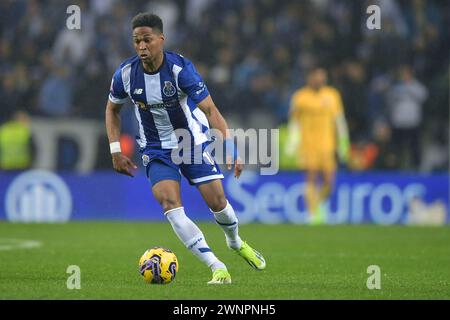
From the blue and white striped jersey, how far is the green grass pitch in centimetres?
131

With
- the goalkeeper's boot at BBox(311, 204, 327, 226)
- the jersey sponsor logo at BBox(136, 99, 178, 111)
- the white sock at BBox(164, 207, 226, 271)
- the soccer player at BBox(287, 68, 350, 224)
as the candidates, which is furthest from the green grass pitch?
the jersey sponsor logo at BBox(136, 99, 178, 111)

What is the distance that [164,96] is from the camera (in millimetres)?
9125

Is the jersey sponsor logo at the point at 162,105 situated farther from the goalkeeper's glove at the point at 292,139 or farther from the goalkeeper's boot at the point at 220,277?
the goalkeeper's glove at the point at 292,139

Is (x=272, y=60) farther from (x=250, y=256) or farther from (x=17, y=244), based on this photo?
(x=250, y=256)

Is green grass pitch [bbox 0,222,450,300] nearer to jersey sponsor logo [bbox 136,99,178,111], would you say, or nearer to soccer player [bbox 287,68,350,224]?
soccer player [bbox 287,68,350,224]

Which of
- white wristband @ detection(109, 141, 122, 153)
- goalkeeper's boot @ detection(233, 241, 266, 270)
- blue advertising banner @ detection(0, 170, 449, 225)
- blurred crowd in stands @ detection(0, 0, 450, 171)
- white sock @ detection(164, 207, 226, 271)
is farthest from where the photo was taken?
blurred crowd in stands @ detection(0, 0, 450, 171)

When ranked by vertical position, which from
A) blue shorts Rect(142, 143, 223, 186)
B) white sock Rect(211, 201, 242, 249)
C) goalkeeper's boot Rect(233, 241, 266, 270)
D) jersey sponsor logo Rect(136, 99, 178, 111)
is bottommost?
goalkeeper's boot Rect(233, 241, 266, 270)

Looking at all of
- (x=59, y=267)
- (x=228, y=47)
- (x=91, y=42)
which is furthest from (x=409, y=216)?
(x=59, y=267)

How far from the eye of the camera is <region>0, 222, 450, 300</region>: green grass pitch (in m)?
8.31

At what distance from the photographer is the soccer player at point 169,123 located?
8.95 metres

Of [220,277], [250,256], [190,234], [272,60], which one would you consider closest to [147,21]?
[190,234]

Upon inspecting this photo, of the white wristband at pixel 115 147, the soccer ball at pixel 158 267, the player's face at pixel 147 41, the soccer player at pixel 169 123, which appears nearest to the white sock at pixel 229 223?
the soccer player at pixel 169 123

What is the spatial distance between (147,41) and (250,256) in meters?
2.34

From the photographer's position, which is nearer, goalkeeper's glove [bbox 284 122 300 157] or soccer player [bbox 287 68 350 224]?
goalkeeper's glove [bbox 284 122 300 157]
